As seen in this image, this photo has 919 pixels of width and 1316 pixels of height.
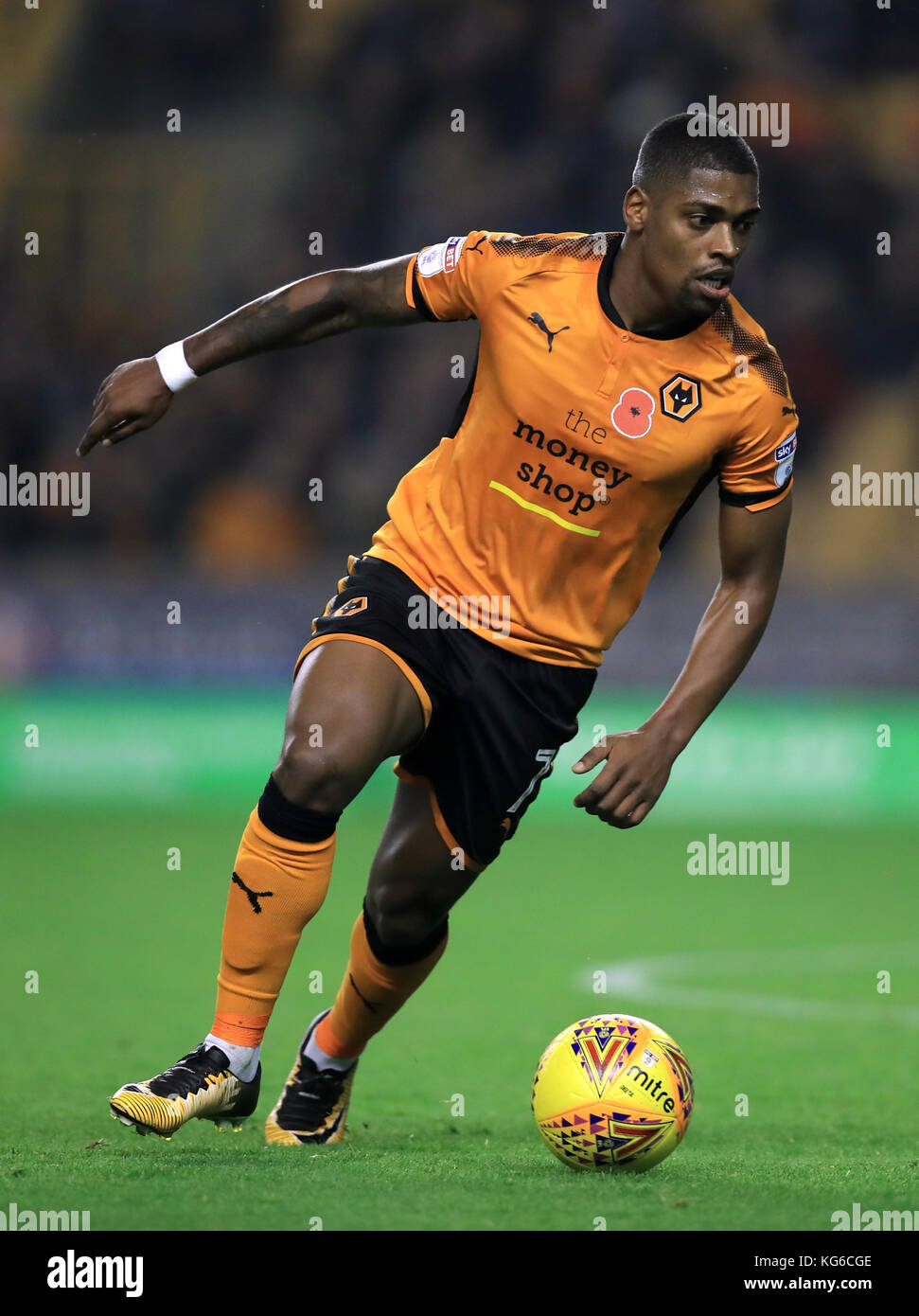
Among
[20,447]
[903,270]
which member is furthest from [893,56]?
[20,447]

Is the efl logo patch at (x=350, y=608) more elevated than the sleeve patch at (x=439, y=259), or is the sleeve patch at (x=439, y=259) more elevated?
the sleeve patch at (x=439, y=259)

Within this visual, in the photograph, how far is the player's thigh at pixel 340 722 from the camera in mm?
3893

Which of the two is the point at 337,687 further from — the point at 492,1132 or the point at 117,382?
the point at 492,1132

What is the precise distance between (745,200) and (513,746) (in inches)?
54.7

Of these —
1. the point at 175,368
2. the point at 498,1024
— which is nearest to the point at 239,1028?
the point at 175,368

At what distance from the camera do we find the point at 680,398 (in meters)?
4.21

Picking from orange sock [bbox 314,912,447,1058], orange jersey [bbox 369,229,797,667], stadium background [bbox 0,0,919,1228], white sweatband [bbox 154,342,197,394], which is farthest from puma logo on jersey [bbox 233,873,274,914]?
stadium background [bbox 0,0,919,1228]

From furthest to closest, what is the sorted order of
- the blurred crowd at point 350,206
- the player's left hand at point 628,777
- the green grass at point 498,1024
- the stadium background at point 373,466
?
the blurred crowd at point 350,206
the stadium background at point 373,466
the player's left hand at point 628,777
the green grass at point 498,1024

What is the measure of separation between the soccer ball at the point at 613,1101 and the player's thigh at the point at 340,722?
83 centimetres

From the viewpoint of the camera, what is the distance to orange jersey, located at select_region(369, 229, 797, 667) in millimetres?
4211

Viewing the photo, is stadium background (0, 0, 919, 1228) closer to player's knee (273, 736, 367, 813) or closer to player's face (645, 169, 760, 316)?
player's knee (273, 736, 367, 813)

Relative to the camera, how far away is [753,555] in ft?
14.2

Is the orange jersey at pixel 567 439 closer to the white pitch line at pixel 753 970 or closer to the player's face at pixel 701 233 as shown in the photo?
the player's face at pixel 701 233

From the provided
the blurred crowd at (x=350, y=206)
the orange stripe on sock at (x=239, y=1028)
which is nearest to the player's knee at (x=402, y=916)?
the orange stripe on sock at (x=239, y=1028)
